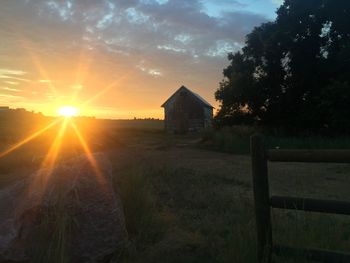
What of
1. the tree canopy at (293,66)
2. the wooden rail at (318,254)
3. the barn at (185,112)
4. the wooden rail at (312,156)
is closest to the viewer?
the wooden rail at (312,156)

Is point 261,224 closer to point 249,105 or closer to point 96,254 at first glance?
point 96,254

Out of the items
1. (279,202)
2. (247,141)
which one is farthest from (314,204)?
(247,141)

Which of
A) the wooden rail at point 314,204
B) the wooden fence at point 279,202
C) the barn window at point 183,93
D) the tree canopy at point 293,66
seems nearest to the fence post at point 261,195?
the wooden fence at point 279,202

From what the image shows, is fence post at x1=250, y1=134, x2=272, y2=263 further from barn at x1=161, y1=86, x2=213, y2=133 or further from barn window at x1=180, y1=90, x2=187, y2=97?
barn window at x1=180, y1=90, x2=187, y2=97

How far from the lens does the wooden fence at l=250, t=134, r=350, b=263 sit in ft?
14.9

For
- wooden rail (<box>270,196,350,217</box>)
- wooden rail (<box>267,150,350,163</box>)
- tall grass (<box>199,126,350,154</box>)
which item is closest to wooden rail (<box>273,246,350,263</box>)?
wooden rail (<box>270,196,350,217</box>)

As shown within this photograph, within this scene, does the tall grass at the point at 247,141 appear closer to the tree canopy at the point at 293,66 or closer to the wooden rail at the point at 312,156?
the tree canopy at the point at 293,66

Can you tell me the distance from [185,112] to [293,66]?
16.7 m

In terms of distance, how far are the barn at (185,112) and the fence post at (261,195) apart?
42.2m

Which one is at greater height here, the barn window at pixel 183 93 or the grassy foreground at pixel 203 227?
the barn window at pixel 183 93

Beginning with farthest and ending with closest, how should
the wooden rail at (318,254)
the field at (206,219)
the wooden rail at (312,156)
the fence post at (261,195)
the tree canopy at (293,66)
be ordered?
the tree canopy at (293,66) → the field at (206,219) → the fence post at (261,195) → the wooden rail at (318,254) → the wooden rail at (312,156)

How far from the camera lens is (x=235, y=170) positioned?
1675cm

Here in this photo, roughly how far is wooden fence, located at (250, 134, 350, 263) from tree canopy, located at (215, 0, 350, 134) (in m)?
26.5

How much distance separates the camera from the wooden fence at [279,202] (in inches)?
179
